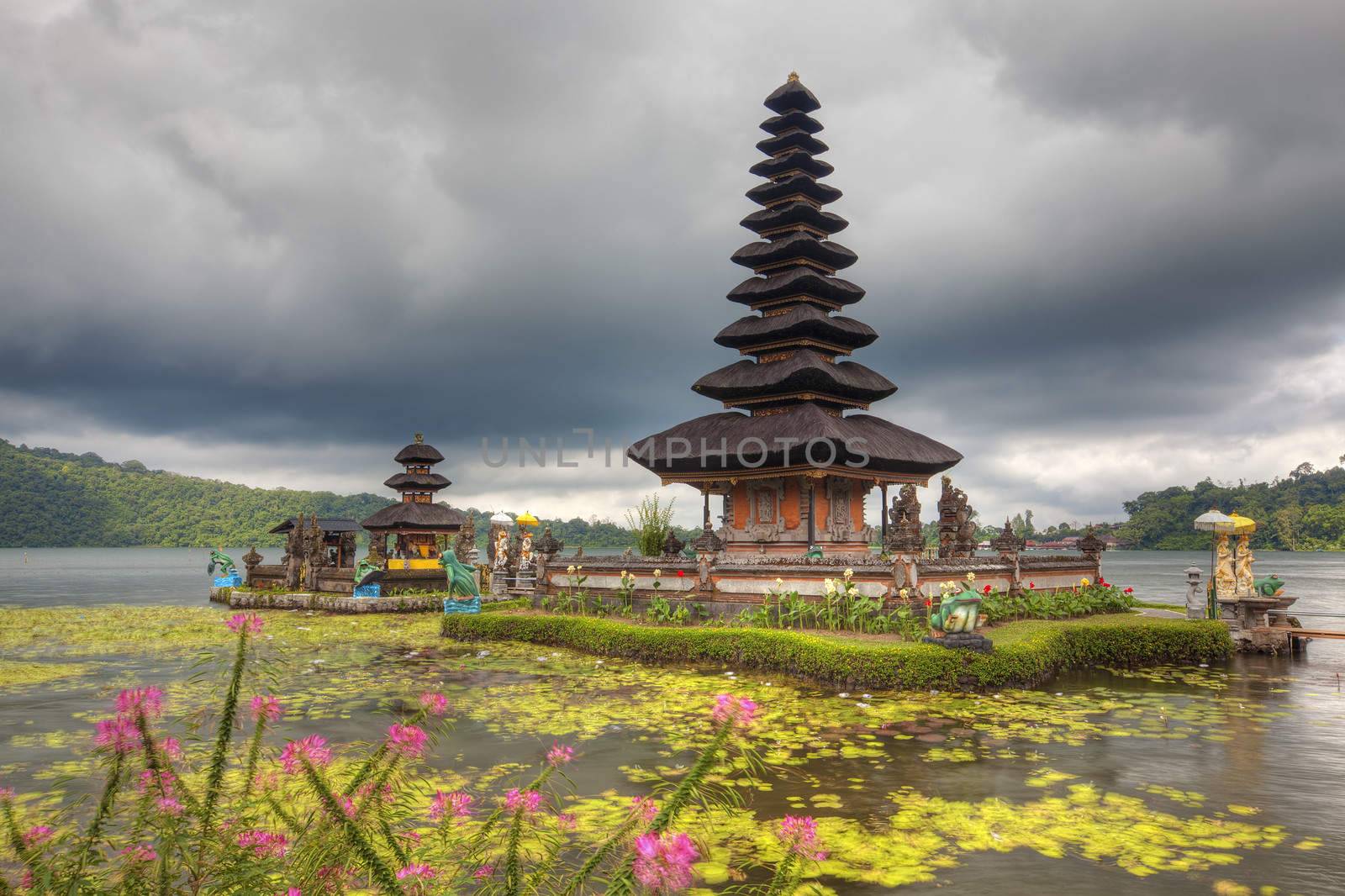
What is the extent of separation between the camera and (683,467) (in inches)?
928

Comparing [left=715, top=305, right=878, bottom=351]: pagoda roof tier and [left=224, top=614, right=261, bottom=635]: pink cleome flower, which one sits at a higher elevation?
[left=715, top=305, right=878, bottom=351]: pagoda roof tier

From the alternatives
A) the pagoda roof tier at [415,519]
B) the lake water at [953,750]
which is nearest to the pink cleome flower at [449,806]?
the lake water at [953,750]

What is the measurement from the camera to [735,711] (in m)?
2.64

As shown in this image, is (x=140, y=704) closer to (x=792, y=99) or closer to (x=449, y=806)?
(x=449, y=806)

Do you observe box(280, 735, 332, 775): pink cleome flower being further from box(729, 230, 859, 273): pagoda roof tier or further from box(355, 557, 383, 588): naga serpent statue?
box(355, 557, 383, 588): naga serpent statue

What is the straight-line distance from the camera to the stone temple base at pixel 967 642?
12.1 meters

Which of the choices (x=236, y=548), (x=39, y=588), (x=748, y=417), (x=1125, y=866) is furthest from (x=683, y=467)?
(x=236, y=548)

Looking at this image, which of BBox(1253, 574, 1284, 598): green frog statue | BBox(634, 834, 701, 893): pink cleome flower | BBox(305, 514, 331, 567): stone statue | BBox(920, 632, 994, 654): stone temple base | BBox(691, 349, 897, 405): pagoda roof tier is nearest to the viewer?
BBox(634, 834, 701, 893): pink cleome flower

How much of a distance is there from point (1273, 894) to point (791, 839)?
475cm

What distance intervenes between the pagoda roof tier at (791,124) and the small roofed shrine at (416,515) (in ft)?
70.8

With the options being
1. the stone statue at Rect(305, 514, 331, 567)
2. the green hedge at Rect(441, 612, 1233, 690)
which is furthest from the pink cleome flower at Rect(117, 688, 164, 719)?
the stone statue at Rect(305, 514, 331, 567)

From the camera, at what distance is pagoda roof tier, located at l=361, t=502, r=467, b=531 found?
3503 centimetres

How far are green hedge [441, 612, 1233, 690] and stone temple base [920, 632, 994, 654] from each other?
13 centimetres

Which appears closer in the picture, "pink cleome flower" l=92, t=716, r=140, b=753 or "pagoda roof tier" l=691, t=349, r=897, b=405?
"pink cleome flower" l=92, t=716, r=140, b=753
